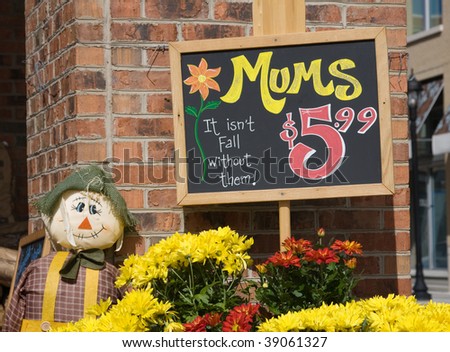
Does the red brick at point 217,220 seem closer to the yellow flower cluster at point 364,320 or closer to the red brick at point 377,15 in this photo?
the red brick at point 377,15

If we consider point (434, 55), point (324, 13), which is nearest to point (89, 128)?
point (324, 13)

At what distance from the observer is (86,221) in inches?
145

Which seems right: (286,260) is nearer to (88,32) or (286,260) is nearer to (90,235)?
(90,235)

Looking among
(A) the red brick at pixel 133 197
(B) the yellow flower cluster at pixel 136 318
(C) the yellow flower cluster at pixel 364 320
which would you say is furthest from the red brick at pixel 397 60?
(B) the yellow flower cluster at pixel 136 318

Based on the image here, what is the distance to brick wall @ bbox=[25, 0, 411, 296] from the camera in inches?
152

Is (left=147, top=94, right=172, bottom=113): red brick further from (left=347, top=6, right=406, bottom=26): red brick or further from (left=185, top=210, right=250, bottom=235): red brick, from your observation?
(left=347, top=6, right=406, bottom=26): red brick

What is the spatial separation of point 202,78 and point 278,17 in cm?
46

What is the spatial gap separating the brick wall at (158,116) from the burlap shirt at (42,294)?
0.79ft

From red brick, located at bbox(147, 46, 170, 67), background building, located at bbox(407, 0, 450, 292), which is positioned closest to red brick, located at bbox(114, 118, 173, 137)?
red brick, located at bbox(147, 46, 170, 67)

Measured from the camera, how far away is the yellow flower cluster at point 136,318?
2.74 metres

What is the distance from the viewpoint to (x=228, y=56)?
374 centimetres

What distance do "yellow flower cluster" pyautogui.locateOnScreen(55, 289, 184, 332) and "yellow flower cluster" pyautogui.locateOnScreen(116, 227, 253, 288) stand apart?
0.15 m

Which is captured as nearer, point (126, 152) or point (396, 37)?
point (126, 152)
